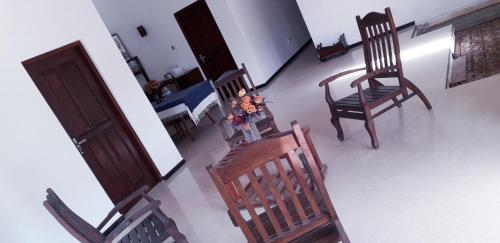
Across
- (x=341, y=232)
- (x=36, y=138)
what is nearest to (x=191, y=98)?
(x=36, y=138)

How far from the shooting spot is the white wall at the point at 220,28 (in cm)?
755

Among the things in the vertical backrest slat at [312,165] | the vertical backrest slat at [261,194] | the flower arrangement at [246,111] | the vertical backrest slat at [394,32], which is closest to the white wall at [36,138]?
the flower arrangement at [246,111]

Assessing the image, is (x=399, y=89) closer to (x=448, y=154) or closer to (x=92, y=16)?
(x=448, y=154)

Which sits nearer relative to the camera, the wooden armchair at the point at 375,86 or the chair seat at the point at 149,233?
the chair seat at the point at 149,233

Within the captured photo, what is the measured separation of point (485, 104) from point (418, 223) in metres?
1.59

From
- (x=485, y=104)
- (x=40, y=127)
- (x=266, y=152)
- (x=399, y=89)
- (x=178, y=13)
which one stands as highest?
(x=178, y=13)

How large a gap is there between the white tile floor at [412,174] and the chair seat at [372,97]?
1.27 ft

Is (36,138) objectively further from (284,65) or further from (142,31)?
(284,65)

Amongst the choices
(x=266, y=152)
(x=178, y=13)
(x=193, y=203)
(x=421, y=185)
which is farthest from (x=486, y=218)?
(x=178, y=13)

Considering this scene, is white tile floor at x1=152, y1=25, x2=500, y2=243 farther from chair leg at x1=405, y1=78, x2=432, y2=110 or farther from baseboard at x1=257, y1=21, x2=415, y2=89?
baseboard at x1=257, y1=21, x2=415, y2=89

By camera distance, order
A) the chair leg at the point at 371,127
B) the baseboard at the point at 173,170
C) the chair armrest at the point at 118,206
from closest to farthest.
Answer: the chair armrest at the point at 118,206 < the chair leg at the point at 371,127 < the baseboard at the point at 173,170

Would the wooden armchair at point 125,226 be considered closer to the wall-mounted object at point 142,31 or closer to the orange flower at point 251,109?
the orange flower at point 251,109

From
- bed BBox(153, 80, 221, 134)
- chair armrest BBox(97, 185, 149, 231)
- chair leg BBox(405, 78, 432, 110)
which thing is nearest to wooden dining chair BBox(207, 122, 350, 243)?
chair armrest BBox(97, 185, 149, 231)

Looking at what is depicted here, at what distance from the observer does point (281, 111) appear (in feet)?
18.3
